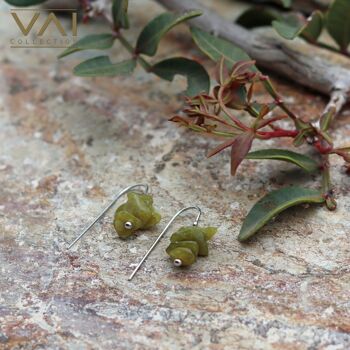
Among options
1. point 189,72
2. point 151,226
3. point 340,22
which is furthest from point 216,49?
→ point 151,226

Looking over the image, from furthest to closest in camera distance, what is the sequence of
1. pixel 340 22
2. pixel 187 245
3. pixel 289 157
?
pixel 340 22, pixel 289 157, pixel 187 245

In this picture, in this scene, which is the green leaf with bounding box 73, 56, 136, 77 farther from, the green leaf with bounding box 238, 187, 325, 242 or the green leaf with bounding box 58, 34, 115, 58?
the green leaf with bounding box 238, 187, 325, 242

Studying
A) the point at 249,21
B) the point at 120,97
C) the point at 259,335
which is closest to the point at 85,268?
the point at 259,335

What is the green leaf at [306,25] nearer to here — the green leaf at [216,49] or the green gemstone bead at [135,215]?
the green leaf at [216,49]

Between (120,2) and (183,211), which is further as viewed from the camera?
(120,2)

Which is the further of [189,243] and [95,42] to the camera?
[95,42]

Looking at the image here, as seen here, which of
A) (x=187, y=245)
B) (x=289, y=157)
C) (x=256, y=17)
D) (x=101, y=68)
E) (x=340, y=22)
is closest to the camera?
(x=187, y=245)

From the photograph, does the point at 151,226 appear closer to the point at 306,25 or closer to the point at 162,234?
the point at 162,234

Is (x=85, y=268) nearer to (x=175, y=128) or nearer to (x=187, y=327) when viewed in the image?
(x=187, y=327)
